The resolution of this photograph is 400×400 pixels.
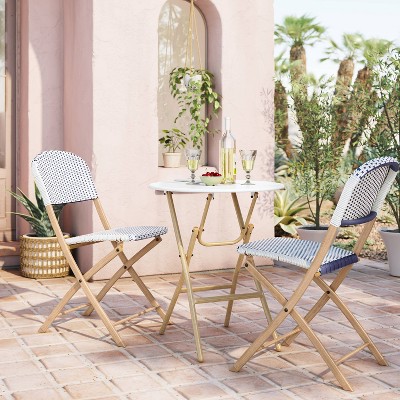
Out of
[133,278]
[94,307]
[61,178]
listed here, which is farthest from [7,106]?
[94,307]

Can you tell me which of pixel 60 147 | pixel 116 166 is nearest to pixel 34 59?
pixel 60 147

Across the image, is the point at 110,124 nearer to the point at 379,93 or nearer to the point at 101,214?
the point at 101,214

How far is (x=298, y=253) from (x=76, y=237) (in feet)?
4.49

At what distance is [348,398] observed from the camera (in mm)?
3396

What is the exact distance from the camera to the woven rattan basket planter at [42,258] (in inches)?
240

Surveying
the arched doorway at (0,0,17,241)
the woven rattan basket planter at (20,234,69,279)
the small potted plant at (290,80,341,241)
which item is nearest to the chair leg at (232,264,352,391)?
the woven rattan basket planter at (20,234,69,279)

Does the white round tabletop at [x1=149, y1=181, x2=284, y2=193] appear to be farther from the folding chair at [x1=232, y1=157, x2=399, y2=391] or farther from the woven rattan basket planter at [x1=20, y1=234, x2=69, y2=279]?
the woven rattan basket planter at [x1=20, y1=234, x2=69, y2=279]

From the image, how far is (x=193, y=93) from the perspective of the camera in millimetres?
6426

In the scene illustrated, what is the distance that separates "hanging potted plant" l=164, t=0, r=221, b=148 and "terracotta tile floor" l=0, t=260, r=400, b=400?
1.72 m

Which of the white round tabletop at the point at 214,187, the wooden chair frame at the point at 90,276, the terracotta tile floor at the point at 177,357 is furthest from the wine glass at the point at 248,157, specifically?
the terracotta tile floor at the point at 177,357

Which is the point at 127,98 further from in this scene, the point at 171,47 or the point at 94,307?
the point at 94,307

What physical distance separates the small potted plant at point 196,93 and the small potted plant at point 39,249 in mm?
1353

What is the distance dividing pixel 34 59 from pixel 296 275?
2.90 m

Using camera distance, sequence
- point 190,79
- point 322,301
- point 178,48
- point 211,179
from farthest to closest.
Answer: point 178,48 → point 190,79 → point 211,179 → point 322,301
